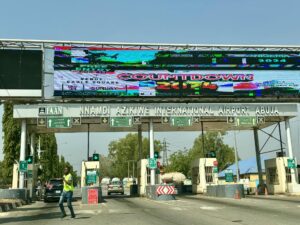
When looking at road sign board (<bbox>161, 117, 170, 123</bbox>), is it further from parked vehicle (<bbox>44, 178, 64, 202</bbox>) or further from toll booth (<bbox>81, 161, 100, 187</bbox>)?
parked vehicle (<bbox>44, 178, 64, 202</bbox>)

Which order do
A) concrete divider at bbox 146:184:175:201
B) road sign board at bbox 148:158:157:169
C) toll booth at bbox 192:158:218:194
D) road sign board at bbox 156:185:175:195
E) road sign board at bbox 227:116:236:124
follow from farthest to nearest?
1. toll booth at bbox 192:158:218:194
2. road sign board at bbox 227:116:236:124
3. road sign board at bbox 148:158:157:169
4. concrete divider at bbox 146:184:175:201
5. road sign board at bbox 156:185:175:195

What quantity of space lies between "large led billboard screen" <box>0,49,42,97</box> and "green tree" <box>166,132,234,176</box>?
2378 inches

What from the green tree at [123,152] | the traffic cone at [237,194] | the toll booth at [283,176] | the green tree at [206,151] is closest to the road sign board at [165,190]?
the traffic cone at [237,194]

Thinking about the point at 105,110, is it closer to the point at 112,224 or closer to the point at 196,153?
the point at 112,224

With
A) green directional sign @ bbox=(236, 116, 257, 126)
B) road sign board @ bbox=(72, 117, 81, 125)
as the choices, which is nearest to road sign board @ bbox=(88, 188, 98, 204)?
road sign board @ bbox=(72, 117, 81, 125)

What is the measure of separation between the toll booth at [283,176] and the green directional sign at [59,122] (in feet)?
53.5

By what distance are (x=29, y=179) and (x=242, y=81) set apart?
57.6 ft

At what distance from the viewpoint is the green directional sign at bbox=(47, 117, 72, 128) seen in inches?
1170

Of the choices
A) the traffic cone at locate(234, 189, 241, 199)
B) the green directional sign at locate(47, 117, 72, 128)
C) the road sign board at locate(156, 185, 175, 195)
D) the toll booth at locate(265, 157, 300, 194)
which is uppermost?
the green directional sign at locate(47, 117, 72, 128)

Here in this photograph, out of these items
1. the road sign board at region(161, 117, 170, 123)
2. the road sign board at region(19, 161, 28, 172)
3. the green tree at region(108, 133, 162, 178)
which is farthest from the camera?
the green tree at region(108, 133, 162, 178)

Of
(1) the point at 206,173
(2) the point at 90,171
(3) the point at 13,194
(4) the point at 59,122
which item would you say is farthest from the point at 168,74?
(3) the point at 13,194

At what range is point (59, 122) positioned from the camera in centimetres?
2984

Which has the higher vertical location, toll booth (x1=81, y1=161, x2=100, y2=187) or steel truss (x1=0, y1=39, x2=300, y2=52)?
steel truss (x1=0, y1=39, x2=300, y2=52)


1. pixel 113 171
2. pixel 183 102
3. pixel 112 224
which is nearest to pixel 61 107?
pixel 183 102
